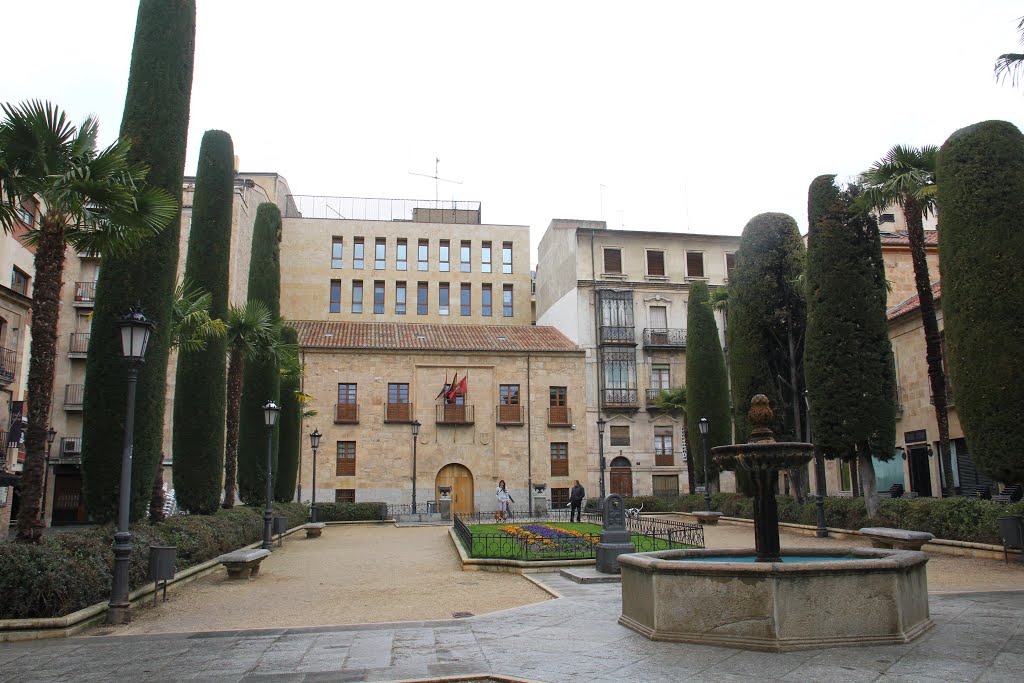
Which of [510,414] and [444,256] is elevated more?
[444,256]

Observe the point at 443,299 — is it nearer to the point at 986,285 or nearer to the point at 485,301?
the point at 485,301

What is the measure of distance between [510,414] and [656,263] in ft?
41.1

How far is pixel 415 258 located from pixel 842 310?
31.6 metres

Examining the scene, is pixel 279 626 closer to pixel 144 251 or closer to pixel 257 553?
pixel 257 553

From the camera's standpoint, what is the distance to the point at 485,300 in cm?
4812

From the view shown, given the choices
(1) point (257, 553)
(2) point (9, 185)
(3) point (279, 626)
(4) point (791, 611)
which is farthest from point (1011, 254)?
(2) point (9, 185)

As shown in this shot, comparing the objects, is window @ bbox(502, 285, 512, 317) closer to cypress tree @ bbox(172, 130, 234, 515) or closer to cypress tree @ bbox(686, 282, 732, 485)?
cypress tree @ bbox(686, 282, 732, 485)

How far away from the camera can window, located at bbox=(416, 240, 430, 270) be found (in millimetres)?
47438

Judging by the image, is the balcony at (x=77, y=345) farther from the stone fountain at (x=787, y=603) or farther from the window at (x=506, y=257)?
the stone fountain at (x=787, y=603)

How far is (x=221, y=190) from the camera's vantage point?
1972 centimetres

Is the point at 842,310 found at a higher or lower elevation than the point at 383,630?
higher

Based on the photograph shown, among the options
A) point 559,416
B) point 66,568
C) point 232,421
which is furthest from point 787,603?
point 559,416

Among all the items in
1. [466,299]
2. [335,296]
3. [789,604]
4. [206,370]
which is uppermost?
[466,299]

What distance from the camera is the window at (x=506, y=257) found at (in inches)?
1908
